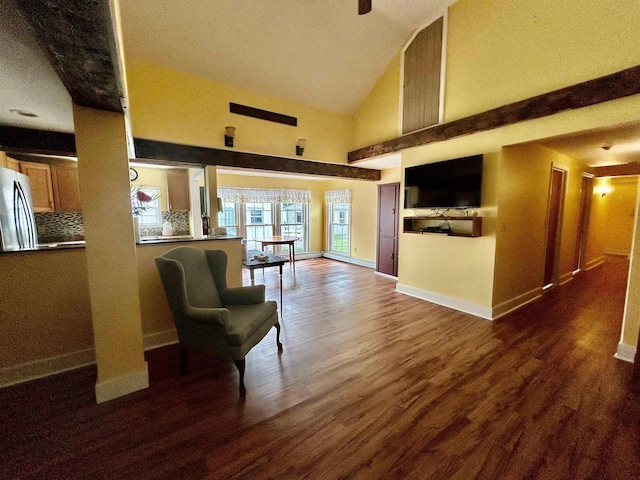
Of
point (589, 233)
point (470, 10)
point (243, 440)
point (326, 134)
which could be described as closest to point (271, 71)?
point (326, 134)

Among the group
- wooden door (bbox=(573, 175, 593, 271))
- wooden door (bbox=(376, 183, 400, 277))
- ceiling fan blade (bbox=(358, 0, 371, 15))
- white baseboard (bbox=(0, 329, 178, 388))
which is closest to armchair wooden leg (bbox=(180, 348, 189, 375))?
white baseboard (bbox=(0, 329, 178, 388))

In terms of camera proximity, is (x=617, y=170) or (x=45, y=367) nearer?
(x=45, y=367)

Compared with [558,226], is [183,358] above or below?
below

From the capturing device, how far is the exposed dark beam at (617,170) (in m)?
5.00

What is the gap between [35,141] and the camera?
2844mm

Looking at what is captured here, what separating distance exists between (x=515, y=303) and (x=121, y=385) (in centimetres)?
464

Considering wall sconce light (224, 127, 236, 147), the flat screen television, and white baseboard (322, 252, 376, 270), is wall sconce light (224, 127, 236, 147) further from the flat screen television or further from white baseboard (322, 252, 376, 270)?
white baseboard (322, 252, 376, 270)

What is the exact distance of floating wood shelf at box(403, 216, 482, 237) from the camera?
3.22 meters

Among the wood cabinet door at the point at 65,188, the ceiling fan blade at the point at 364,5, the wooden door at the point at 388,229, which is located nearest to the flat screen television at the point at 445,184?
the wooden door at the point at 388,229

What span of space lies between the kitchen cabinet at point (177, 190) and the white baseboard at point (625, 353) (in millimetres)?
Answer: 6679

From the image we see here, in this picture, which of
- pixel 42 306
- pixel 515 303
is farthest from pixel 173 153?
pixel 515 303

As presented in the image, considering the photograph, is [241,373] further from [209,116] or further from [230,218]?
[230,218]

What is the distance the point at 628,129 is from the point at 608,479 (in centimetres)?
306

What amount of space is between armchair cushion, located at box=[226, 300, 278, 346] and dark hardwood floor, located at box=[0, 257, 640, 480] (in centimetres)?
42
